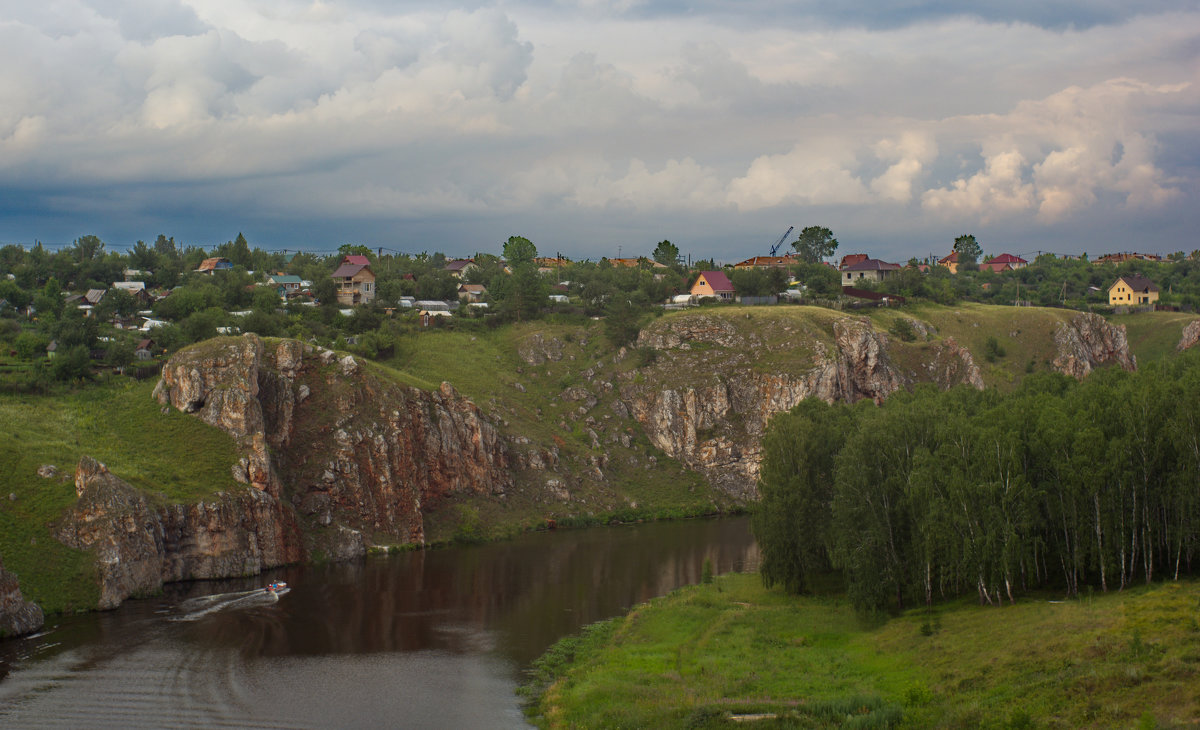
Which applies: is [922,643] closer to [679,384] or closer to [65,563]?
[65,563]

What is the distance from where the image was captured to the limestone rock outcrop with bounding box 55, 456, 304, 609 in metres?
62.1

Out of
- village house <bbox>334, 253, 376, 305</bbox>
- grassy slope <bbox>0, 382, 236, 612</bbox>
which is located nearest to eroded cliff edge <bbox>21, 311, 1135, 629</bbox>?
grassy slope <bbox>0, 382, 236, 612</bbox>

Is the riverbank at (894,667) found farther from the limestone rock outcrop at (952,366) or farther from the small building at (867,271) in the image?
the small building at (867,271)

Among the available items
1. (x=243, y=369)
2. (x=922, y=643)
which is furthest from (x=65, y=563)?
(x=922, y=643)

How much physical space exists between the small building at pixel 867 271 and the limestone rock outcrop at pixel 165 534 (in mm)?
120896

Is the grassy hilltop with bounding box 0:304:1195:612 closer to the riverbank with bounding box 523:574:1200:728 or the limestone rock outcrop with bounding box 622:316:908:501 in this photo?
the limestone rock outcrop with bounding box 622:316:908:501

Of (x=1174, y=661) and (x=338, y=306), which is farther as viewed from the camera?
(x=338, y=306)

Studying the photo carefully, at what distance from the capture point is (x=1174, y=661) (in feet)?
110

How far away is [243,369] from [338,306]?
47103 mm

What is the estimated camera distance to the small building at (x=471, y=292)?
153250 millimetres

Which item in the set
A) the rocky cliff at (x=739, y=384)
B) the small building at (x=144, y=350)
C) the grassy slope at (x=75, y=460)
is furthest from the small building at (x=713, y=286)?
the grassy slope at (x=75, y=460)

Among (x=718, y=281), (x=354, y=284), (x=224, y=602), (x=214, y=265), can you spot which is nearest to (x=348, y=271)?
(x=354, y=284)

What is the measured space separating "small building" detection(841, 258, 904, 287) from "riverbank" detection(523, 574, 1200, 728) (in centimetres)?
11997

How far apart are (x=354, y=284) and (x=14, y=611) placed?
92.0 meters
